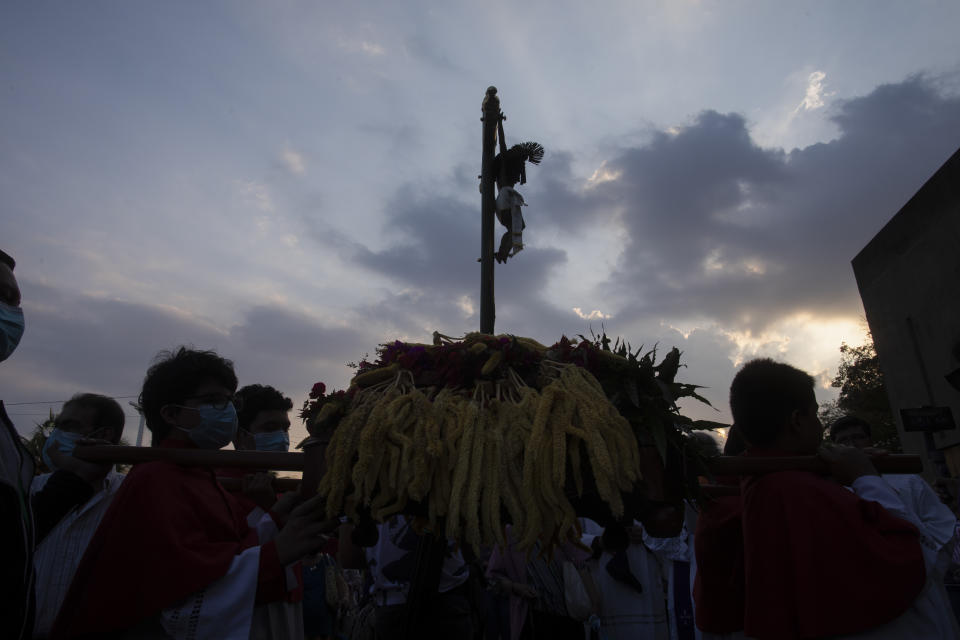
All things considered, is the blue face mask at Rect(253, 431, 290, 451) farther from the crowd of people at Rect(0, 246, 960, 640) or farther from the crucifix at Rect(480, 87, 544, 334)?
the crucifix at Rect(480, 87, 544, 334)

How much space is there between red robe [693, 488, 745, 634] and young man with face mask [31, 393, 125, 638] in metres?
3.42

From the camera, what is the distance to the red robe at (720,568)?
3.37 metres

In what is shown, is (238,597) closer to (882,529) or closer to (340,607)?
(882,529)

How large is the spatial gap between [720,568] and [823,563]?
0.91 m

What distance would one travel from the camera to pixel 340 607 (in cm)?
751

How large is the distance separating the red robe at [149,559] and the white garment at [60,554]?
0.99 m

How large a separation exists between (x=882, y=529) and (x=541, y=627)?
171 inches

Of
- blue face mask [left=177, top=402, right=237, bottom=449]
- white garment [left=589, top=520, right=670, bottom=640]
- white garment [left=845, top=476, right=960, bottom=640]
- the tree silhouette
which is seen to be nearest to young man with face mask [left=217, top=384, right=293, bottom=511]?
blue face mask [left=177, top=402, right=237, bottom=449]

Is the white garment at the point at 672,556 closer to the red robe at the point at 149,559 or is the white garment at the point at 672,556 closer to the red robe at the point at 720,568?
the red robe at the point at 720,568

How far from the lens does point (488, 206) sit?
6.29m

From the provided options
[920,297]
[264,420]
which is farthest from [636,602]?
[920,297]

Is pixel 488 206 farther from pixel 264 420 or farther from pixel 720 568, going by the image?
pixel 720 568

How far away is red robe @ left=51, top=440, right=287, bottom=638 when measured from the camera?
239 cm

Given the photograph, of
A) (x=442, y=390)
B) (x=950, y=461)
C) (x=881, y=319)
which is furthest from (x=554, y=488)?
(x=881, y=319)
